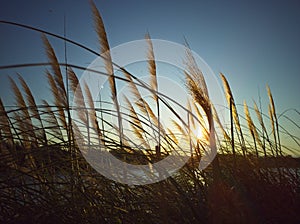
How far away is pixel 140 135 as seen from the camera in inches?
116

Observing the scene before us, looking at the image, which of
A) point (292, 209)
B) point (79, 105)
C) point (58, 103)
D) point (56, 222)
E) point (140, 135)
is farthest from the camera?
point (140, 135)

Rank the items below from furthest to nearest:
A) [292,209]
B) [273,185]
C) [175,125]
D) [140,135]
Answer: [175,125] → [140,135] → [273,185] → [292,209]

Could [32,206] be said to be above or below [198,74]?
below

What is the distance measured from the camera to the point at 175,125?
11.7 ft

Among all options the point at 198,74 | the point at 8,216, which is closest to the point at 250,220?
the point at 198,74

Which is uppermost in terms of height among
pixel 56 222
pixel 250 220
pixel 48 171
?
pixel 48 171

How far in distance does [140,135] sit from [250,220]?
1.36 meters

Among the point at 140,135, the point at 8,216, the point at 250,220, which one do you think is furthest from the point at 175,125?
the point at 8,216

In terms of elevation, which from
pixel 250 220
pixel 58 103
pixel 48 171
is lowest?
pixel 250 220

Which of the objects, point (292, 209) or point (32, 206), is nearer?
point (32, 206)

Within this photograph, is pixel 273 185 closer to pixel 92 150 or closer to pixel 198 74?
pixel 198 74

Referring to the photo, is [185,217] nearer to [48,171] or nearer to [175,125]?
[48,171]

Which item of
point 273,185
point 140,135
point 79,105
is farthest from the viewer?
point 140,135

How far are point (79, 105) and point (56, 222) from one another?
1.06m
